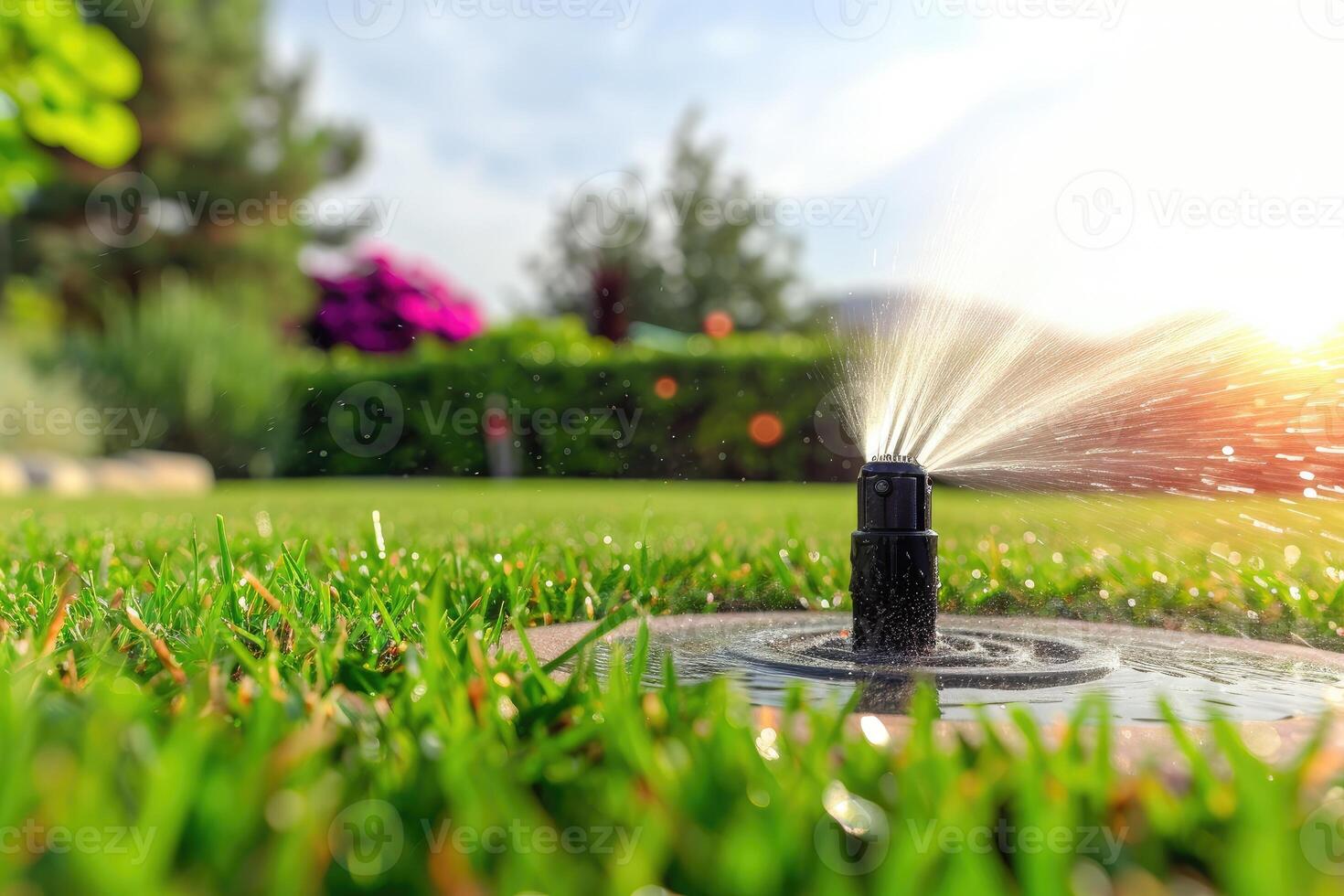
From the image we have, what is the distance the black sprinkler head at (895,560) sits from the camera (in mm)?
2389

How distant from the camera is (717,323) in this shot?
128ft

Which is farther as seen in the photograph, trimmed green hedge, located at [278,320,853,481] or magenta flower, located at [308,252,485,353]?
magenta flower, located at [308,252,485,353]

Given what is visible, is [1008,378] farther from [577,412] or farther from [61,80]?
[577,412]

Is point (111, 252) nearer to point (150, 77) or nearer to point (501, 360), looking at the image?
point (150, 77)

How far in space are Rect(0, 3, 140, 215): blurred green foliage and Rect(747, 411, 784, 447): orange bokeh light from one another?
9463 mm

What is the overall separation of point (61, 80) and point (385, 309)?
24549 mm

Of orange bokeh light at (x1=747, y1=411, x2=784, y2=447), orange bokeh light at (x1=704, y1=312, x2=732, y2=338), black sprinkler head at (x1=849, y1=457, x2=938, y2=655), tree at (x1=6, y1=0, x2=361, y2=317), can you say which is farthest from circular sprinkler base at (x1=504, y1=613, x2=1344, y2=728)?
orange bokeh light at (x1=704, y1=312, x2=732, y2=338)

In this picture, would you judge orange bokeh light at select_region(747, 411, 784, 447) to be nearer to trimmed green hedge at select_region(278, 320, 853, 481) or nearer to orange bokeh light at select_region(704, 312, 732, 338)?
trimmed green hedge at select_region(278, 320, 853, 481)

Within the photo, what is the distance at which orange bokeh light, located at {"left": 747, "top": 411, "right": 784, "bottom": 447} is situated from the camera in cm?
1560

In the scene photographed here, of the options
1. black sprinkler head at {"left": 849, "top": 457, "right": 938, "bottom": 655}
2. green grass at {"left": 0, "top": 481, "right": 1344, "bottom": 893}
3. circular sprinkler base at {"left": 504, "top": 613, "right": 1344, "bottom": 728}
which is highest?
black sprinkler head at {"left": 849, "top": 457, "right": 938, "bottom": 655}

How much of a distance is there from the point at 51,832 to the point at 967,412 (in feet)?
9.30

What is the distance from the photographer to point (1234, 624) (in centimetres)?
355

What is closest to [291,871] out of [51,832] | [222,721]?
[51,832]

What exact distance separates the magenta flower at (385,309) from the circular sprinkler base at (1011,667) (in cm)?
2886
